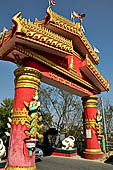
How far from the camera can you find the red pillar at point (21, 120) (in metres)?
5.22

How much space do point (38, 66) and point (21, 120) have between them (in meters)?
2.59

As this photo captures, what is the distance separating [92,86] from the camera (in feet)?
36.0

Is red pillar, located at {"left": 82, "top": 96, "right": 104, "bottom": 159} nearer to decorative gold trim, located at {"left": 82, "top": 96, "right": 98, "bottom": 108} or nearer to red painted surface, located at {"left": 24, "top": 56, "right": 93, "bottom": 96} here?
decorative gold trim, located at {"left": 82, "top": 96, "right": 98, "bottom": 108}

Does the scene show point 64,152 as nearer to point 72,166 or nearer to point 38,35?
point 72,166

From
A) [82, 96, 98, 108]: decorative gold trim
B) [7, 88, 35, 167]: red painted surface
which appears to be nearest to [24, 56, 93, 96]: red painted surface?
[7, 88, 35, 167]: red painted surface

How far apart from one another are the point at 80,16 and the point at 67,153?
35.8 feet

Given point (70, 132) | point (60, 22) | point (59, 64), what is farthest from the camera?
point (70, 132)

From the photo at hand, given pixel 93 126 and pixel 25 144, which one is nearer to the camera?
pixel 25 144

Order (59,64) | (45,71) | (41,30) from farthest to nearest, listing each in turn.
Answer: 1. (59,64)
2. (45,71)
3. (41,30)

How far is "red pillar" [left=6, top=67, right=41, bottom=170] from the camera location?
17.1 ft

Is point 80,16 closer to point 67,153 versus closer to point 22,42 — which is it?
point 22,42

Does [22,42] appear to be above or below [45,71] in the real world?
above

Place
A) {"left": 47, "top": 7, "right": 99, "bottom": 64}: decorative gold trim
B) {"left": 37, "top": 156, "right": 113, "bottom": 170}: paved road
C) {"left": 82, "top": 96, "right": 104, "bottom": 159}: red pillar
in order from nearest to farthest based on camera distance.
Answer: {"left": 37, "top": 156, "right": 113, "bottom": 170}: paved road, {"left": 47, "top": 7, "right": 99, "bottom": 64}: decorative gold trim, {"left": 82, "top": 96, "right": 104, "bottom": 159}: red pillar

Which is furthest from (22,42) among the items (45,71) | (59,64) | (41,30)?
(59,64)
